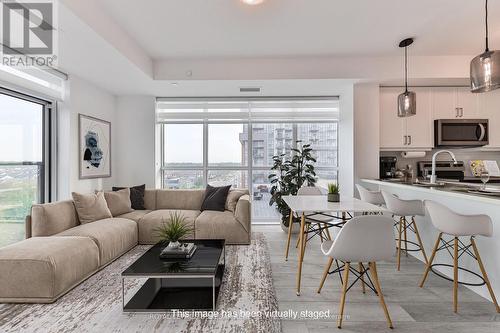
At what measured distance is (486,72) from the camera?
195 cm

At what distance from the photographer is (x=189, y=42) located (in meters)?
3.37

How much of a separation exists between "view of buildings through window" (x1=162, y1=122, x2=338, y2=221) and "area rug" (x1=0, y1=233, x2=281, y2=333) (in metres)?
2.50

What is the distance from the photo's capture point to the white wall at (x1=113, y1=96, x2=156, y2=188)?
15.8 feet

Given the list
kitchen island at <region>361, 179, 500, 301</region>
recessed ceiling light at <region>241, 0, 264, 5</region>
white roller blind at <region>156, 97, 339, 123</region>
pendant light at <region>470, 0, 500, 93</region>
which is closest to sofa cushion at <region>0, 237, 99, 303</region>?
recessed ceiling light at <region>241, 0, 264, 5</region>

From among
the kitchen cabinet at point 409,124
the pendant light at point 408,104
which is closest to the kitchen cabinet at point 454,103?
the kitchen cabinet at point 409,124

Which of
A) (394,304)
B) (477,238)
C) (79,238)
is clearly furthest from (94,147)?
(477,238)

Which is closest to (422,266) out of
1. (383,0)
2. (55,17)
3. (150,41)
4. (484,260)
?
(484,260)

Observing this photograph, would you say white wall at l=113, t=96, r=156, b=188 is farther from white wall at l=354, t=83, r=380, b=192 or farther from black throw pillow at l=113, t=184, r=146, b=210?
white wall at l=354, t=83, r=380, b=192

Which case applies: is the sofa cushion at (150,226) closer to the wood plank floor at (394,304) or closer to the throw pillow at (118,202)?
the throw pillow at (118,202)

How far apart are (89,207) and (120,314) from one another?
1706mm

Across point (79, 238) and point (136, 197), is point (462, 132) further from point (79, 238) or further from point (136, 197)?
→ point (79, 238)

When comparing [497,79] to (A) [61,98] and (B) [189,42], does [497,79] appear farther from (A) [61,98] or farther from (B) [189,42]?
(A) [61,98]

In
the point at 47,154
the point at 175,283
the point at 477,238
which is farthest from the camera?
the point at 47,154

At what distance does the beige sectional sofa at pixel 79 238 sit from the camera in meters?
2.20
